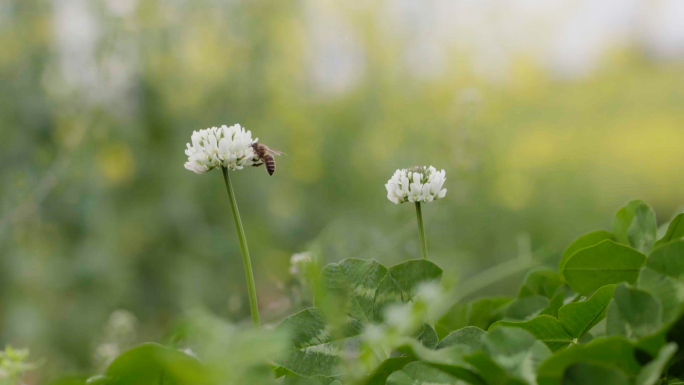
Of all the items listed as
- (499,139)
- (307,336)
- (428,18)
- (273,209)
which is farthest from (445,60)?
(307,336)

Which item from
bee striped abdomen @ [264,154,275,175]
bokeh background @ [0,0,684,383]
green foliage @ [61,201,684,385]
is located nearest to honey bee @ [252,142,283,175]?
bee striped abdomen @ [264,154,275,175]

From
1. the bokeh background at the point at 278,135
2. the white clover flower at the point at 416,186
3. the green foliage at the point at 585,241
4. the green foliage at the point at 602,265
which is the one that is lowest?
the green foliage at the point at 602,265

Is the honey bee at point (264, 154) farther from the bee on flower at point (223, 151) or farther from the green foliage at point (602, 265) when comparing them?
the green foliage at point (602, 265)

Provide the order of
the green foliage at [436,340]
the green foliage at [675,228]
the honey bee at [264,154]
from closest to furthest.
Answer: the green foliage at [436,340]
the green foliage at [675,228]
the honey bee at [264,154]

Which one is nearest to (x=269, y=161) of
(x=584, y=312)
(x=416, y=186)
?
(x=416, y=186)

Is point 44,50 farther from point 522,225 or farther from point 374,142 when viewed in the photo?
point 522,225

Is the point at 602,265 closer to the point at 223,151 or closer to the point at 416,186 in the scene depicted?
the point at 416,186

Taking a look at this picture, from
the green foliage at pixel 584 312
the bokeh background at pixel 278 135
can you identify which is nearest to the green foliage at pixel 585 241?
the green foliage at pixel 584 312

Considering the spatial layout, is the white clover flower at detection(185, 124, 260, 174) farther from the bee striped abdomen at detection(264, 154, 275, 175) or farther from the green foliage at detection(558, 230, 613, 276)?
the green foliage at detection(558, 230, 613, 276)
